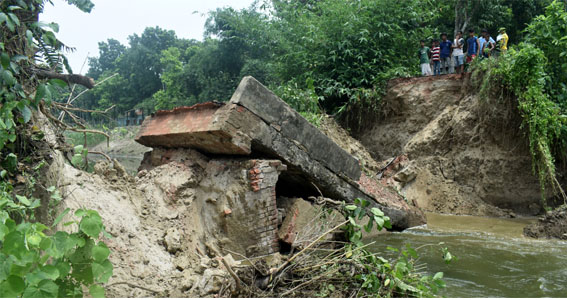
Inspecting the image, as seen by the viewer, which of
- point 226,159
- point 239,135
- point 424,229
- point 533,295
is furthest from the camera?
point 424,229

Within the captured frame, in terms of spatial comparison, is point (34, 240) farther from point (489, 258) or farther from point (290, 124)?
point (489, 258)

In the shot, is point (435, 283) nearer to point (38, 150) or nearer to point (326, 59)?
point (38, 150)

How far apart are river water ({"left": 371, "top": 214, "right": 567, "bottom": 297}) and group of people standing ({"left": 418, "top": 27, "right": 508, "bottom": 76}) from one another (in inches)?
177

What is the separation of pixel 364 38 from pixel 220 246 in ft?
27.9

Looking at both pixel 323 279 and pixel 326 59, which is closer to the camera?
pixel 323 279

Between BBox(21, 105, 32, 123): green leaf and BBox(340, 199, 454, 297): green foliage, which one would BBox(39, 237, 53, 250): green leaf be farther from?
BBox(340, 199, 454, 297): green foliage

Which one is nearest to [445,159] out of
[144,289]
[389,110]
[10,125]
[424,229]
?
[389,110]

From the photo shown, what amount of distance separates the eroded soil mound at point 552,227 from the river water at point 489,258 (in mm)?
218

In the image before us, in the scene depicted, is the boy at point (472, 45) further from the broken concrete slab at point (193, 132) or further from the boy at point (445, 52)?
the broken concrete slab at point (193, 132)

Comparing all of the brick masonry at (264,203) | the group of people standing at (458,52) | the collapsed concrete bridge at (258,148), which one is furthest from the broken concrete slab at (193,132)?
the group of people standing at (458,52)

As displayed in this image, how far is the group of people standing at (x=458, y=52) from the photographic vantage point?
405 inches

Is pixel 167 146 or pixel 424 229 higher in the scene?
pixel 167 146

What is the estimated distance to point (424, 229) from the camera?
22.6 feet

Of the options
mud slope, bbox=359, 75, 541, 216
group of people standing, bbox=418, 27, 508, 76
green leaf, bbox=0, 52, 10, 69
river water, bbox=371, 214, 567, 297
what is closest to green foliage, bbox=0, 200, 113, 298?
green leaf, bbox=0, 52, 10, 69
